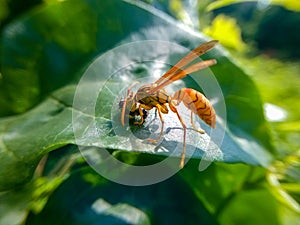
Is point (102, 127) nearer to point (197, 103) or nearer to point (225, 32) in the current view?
point (197, 103)

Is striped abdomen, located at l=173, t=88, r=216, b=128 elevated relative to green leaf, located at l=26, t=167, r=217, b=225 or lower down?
elevated

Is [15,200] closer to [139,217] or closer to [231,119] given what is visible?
[139,217]

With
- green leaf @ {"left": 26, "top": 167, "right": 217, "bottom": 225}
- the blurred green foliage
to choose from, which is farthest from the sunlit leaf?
green leaf @ {"left": 26, "top": 167, "right": 217, "bottom": 225}

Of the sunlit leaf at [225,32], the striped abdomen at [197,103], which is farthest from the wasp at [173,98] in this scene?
the sunlit leaf at [225,32]

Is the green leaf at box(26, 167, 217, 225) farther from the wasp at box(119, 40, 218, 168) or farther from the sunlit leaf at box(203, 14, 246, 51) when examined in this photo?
the sunlit leaf at box(203, 14, 246, 51)

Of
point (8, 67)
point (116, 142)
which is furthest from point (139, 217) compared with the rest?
point (8, 67)

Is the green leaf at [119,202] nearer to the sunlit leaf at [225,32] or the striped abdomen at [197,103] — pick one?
the striped abdomen at [197,103]

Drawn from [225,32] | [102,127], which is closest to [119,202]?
[102,127]
